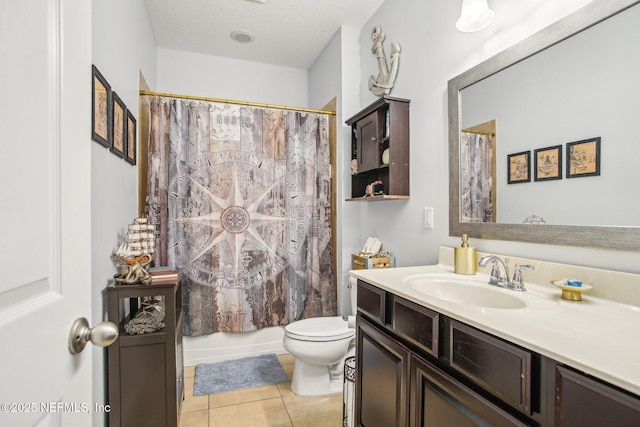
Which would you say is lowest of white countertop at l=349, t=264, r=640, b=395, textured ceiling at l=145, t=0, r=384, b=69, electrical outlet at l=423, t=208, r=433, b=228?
white countertop at l=349, t=264, r=640, b=395

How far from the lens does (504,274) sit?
1300 mm

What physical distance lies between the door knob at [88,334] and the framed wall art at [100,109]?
94cm

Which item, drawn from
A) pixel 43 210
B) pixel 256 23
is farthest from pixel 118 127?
pixel 256 23

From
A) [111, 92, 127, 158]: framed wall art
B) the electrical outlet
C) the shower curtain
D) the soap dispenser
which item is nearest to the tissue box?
the electrical outlet

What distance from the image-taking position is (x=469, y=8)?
1343 millimetres

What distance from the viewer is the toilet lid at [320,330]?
190 cm

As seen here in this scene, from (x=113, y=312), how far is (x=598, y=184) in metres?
2.04

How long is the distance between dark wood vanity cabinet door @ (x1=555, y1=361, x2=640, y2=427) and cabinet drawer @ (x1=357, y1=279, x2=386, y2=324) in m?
0.65

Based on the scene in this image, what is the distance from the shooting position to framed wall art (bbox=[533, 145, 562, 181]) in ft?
3.74

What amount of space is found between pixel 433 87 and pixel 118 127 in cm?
174

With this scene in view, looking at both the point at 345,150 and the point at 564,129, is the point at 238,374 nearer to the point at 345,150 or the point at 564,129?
the point at 345,150

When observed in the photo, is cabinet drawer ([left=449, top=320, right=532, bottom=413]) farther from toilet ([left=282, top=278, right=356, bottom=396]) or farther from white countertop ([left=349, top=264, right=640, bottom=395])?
toilet ([left=282, top=278, right=356, bottom=396])

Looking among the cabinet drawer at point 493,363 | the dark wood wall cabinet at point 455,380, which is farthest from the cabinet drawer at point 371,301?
the cabinet drawer at point 493,363

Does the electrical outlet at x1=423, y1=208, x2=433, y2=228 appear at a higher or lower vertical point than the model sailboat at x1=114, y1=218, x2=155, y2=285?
higher
